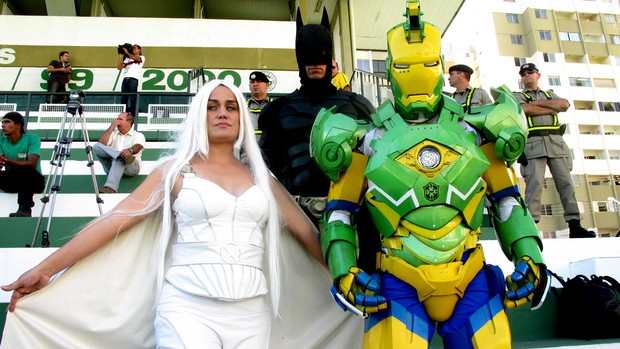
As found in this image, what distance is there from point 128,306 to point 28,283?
1.25 ft

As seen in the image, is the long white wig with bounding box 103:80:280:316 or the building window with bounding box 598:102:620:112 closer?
the long white wig with bounding box 103:80:280:316

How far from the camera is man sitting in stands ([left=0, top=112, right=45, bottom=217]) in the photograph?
387cm

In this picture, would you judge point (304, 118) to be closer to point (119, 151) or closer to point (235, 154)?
point (235, 154)

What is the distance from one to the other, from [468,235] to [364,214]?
1.58 feet

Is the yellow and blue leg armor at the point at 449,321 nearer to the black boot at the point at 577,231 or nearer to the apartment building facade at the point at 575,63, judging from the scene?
the black boot at the point at 577,231

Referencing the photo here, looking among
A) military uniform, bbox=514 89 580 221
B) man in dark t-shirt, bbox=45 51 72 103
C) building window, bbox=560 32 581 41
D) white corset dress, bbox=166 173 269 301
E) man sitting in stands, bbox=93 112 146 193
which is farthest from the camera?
building window, bbox=560 32 581 41

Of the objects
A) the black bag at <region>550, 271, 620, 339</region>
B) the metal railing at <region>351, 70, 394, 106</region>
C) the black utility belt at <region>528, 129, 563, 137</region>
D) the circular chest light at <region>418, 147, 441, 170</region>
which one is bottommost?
the black bag at <region>550, 271, 620, 339</region>

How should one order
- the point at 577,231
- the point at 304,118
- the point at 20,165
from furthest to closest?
the point at 20,165 < the point at 577,231 < the point at 304,118

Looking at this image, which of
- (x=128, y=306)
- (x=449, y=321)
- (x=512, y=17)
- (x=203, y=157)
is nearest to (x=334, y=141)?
(x=203, y=157)

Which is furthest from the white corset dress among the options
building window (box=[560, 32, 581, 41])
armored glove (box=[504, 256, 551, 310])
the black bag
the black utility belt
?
building window (box=[560, 32, 581, 41])

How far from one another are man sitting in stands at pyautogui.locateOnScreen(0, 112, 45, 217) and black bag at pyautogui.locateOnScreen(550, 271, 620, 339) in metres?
4.02

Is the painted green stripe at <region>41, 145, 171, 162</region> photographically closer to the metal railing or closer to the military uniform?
the metal railing

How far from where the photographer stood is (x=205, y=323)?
1.42m

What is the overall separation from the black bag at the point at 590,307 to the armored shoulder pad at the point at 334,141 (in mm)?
1557
